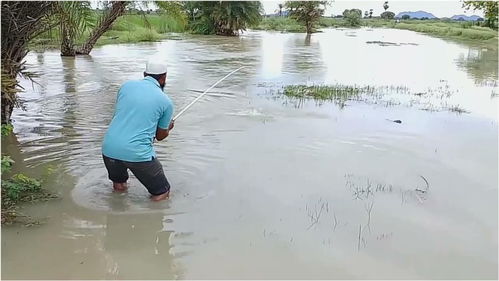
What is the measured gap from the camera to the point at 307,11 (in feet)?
167

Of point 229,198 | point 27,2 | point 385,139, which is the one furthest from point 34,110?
point 385,139

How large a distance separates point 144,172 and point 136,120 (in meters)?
0.48

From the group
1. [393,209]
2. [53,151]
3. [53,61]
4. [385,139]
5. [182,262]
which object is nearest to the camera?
[182,262]

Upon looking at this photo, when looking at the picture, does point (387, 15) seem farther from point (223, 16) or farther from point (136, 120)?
point (136, 120)

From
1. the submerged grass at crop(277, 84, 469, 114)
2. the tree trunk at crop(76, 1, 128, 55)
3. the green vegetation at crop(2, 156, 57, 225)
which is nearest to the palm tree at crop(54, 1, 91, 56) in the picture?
the green vegetation at crop(2, 156, 57, 225)

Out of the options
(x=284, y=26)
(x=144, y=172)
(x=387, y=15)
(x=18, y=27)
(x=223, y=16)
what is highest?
(x=387, y=15)

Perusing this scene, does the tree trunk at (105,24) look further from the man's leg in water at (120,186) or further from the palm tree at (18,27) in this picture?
the man's leg in water at (120,186)

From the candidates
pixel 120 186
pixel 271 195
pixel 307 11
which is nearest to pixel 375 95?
pixel 271 195

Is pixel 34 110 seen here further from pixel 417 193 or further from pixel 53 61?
pixel 53 61

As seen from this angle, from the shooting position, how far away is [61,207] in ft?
14.7

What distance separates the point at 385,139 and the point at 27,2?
5221 millimetres

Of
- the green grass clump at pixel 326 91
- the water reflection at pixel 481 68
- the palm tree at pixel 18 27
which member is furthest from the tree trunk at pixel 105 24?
the water reflection at pixel 481 68

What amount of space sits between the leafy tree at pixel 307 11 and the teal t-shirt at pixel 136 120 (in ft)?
156

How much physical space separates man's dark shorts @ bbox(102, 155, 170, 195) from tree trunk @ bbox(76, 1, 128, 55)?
12259 millimetres
